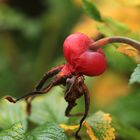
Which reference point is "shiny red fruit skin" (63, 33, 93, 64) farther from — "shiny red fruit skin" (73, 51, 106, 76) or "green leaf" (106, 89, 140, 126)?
"green leaf" (106, 89, 140, 126)

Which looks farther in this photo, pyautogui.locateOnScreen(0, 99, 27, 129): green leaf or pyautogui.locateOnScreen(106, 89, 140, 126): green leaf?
pyautogui.locateOnScreen(106, 89, 140, 126): green leaf

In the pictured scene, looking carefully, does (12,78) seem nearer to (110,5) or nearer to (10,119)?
(110,5)

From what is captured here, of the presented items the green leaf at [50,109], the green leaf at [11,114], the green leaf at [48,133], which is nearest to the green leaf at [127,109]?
the green leaf at [50,109]

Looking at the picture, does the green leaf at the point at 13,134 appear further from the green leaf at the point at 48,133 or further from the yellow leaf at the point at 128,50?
the yellow leaf at the point at 128,50

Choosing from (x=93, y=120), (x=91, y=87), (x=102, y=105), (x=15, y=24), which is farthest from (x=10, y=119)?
(x=15, y=24)

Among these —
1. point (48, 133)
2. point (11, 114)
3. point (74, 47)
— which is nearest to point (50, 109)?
point (11, 114)

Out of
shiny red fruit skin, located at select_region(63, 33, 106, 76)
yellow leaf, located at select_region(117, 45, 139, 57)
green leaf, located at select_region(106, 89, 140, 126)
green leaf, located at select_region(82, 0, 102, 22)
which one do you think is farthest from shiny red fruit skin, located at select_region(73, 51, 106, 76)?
green leaf, located at select_region(106, 89, 140, 126)

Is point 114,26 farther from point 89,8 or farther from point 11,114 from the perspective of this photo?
point 11,114

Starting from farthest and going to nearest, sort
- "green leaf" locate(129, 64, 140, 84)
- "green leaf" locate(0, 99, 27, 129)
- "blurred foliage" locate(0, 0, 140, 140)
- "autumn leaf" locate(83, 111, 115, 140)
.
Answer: "blurred foliage" locate(0, 0, 140, 140)
"green leaf" locate(0, 99, 27, 129)
"autumn leaf" locate(83, 111, 115, 140)
"green leaf" locate(129, 64, 140, 84)
